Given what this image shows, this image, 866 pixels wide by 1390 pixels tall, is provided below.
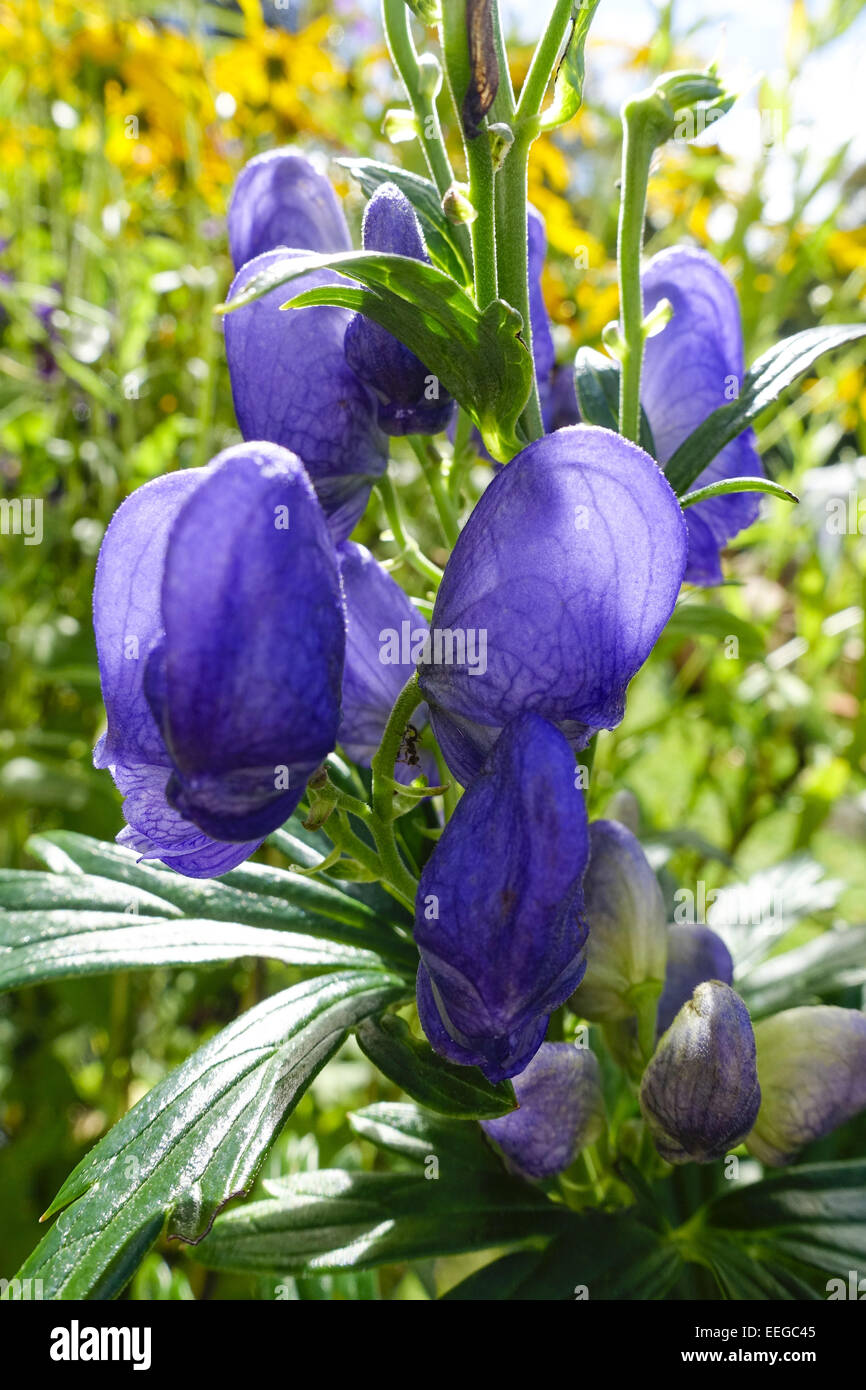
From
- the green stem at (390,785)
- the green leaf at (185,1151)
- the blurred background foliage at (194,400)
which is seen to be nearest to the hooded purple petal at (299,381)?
the green stem at (390,785)

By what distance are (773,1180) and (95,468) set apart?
0.98 metres

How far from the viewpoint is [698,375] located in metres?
0.49

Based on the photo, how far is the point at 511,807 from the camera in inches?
12.4

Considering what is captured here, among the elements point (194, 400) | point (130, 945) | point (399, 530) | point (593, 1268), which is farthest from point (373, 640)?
point (194, 400)

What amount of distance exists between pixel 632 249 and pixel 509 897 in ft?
0.76

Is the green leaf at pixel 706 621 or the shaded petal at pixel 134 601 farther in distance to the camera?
the green leaf at pixel 706 621

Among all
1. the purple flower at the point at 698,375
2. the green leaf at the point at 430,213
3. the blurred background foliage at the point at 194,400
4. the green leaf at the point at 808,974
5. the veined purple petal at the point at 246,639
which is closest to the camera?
the veined purple petal at the point at 246,639

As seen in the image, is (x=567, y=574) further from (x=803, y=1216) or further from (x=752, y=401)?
(x=803, y=1216)

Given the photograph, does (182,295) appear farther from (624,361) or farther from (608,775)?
Answer: (624,361)

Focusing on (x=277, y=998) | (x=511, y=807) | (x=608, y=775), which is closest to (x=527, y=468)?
(x=511, y=807)

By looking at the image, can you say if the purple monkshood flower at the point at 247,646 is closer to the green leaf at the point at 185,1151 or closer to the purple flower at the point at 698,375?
the green leaf at the point at 185,1151

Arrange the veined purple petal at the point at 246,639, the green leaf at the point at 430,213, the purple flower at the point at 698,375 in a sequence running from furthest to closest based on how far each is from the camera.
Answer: the purple flower at the point at 698,375 → the green leaf at the point at 430,213 → the veined purple petal at the point at 246,639

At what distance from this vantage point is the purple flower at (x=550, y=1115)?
0.42 meters

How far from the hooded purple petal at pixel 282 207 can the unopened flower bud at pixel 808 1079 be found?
0.37m
